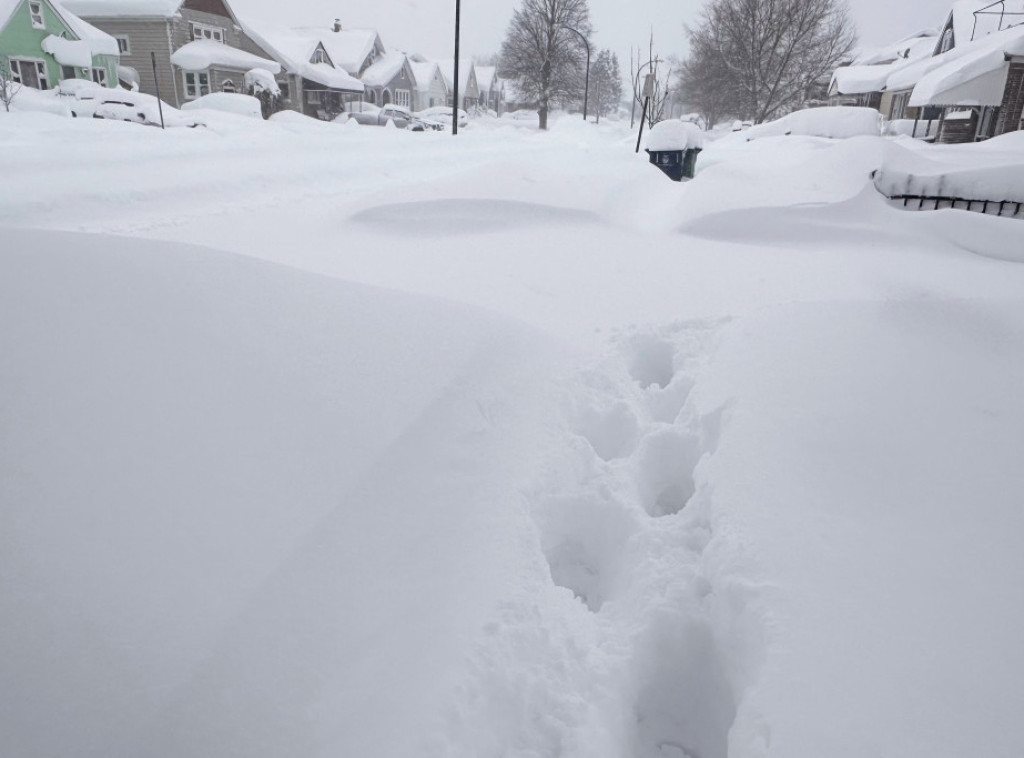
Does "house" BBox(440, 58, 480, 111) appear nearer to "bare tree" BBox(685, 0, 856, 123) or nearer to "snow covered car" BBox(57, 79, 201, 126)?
"bare tree" BBox(685, 0, 856, 123)

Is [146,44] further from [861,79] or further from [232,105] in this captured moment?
[861,79]

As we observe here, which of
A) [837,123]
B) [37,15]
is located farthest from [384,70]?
[837,123]

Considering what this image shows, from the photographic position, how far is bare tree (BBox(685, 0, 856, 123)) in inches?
1259

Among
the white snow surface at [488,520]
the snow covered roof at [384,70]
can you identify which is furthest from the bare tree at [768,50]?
the white snow surface at [488,520]

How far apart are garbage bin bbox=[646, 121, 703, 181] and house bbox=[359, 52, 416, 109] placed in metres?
32.2

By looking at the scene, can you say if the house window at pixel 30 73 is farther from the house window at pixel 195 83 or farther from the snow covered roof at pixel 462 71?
the snow covered roof at pixel 462 71

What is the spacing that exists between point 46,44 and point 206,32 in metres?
6.77

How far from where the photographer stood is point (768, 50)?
3234cm

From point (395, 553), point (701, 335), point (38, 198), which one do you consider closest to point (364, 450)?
point (395, 553)

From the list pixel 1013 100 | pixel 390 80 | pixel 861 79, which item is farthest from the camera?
pixel 390 80

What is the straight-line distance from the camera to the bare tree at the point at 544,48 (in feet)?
122

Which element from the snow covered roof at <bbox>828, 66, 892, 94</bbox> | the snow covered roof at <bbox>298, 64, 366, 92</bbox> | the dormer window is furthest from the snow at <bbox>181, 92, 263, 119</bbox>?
the dormer window

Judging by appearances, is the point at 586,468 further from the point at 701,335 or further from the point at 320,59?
the point at 320,59

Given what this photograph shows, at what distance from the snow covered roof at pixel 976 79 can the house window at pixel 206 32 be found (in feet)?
90.5
